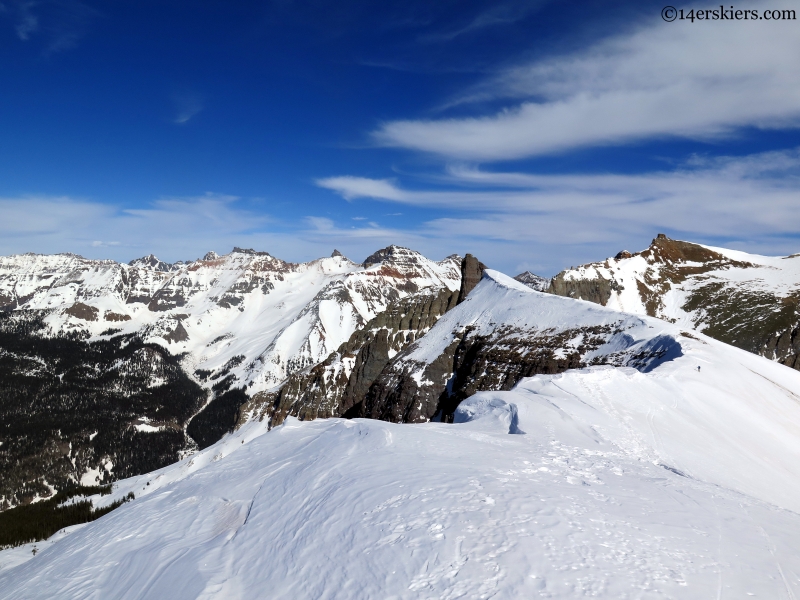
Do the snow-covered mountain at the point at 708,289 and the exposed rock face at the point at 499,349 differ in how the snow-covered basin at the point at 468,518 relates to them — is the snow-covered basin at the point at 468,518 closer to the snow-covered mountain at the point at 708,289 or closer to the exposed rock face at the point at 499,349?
the exposed rock face at the point at 499,349

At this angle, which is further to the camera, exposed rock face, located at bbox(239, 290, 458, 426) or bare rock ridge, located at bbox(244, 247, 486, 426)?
exposed rock face, located at bbox(239, 290, 458, 426)

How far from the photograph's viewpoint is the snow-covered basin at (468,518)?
9844 mm

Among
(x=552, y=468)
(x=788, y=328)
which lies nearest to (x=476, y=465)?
(x=552, y=468)

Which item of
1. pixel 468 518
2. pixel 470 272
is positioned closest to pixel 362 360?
pixel 470 272

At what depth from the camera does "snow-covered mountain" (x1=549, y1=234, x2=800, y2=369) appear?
302ft

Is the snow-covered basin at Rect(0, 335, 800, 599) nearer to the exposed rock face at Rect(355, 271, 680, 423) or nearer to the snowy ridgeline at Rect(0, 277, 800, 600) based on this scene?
the snowy ridgeline at Rect(0, 277, 800, 600)

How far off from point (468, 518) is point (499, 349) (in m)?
46.5

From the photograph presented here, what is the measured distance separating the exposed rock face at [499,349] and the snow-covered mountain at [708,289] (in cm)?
5408

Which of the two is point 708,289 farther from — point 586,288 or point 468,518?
point 468,518

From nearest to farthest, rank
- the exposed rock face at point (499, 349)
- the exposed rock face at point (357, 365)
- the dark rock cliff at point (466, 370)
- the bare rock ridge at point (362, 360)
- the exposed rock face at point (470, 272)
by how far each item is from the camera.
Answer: the exposed rock face at point (499, 349), the dark rock cliff at point (466, 370), the exposed rock face at point (470, 272), the bare rock ridge at point (362, 360), the exposed rock face at point (357, 365)

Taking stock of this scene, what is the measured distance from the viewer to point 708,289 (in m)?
120

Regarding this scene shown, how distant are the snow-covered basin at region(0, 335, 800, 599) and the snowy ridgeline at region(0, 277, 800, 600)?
0.06m

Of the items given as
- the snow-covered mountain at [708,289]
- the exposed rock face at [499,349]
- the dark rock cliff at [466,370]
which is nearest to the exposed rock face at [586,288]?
the snow-covered mountain at [708,289]

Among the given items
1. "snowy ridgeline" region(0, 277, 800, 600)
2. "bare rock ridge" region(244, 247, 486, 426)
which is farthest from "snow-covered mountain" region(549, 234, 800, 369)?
"snowy ridgeline" region(0, 277, 800, 600)
